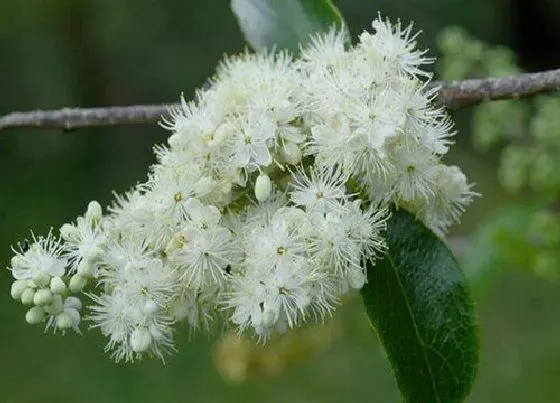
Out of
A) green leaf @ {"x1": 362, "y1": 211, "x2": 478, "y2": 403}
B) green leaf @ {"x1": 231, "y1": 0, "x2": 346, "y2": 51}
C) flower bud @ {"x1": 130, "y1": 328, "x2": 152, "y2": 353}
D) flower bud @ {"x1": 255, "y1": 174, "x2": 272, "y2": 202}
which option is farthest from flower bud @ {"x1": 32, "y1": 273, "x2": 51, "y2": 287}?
green leaf @ {"x1": 231, "y1": 0, "x2": 346, "y2": 51}

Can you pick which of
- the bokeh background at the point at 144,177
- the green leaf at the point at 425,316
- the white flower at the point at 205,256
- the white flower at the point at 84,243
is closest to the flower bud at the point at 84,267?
the white flower at the point at 84,243

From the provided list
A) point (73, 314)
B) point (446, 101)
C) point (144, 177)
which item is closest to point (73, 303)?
point (73, 314)

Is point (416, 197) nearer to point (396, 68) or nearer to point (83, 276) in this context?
point (396, 68)

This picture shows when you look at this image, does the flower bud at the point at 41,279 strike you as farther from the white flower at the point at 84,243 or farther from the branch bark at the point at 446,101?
the branch bark at the point at 446,101

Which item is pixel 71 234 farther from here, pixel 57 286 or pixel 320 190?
pixel 320 190

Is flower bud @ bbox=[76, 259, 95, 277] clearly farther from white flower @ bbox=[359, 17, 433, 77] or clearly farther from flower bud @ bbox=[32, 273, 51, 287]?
white flower @ bbox=[359, 17, 433, 77]
